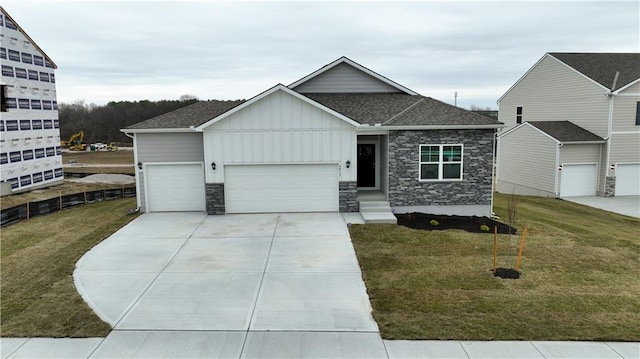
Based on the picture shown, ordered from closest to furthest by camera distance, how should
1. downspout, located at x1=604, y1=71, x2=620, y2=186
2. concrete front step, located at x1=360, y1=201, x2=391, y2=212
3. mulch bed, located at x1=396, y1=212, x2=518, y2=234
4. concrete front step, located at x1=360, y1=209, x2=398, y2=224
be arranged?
mulch bed, located at x1=396, y1=212, x2=518, y2=234 → concrete front step, located at x1=360, y1=209, x2=398, y2=224 → concrete front step, located at x1=360, y1=201, x2=391, y2=212 → downspout, located at x1=604, y1=71, x2=620, y2=186

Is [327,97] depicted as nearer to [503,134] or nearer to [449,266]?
[449,266]

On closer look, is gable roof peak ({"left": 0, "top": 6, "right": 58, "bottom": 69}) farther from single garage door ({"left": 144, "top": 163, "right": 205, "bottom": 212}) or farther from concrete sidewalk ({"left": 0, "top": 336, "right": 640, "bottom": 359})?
concrete sidewalk ({"left": 0, "top": 336, "right": 640, "bottom": 359})

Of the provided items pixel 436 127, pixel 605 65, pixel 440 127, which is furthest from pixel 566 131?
pixel 436 127

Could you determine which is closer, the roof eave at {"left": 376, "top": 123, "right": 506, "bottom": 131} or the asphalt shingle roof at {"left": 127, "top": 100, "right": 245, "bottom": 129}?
the roof eave at {"left": 376, "top": 123, "right": 506, "bottom": 131}

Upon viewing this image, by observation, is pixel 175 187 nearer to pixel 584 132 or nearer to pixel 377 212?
pixel 377 212

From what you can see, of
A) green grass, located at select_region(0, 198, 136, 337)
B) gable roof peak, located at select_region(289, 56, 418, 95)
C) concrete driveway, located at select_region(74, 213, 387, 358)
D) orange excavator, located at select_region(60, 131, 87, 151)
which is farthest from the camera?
orange excavator, located at select_region(60, 131, 87, 151)

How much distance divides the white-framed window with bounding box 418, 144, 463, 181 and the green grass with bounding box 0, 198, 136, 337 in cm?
1063

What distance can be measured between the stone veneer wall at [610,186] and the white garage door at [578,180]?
591 mm

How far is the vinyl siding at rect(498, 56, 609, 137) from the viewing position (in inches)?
931

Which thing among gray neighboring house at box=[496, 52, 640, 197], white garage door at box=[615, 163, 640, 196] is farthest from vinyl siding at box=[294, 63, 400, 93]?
white garage door at box=[615, 163, 640, 196]

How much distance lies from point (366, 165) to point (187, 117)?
Answer: 24.2ft

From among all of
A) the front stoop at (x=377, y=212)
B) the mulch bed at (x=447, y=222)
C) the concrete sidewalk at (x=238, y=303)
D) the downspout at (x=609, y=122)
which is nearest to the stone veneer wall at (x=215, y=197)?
the concrete sidewalk at (x=238, y=303)

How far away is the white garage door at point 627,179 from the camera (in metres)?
23.7

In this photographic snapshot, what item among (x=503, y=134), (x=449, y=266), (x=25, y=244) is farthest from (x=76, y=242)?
(x=503, y=134)
